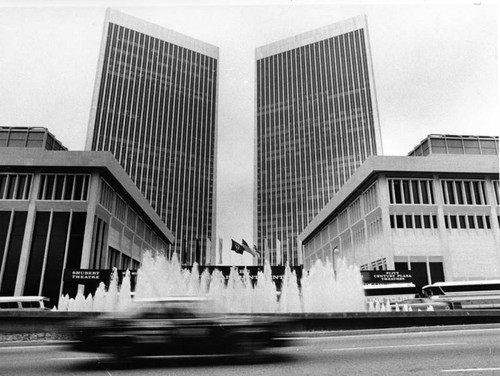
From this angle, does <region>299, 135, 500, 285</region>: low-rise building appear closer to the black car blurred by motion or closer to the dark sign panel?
the dark sign panel

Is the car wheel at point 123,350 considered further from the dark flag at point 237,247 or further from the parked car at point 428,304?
the dark flag at point 237,247

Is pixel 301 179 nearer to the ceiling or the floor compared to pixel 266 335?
nearer to the ceiling

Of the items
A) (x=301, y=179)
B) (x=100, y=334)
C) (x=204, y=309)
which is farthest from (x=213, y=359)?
(x=301, y=179)

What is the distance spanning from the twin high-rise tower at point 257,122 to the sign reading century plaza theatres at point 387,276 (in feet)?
79.2

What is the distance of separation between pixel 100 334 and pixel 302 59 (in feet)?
214

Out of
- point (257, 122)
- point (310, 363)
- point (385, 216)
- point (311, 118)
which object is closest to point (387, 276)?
point (385, 216)

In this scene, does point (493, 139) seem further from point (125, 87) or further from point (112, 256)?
point (125, 87)

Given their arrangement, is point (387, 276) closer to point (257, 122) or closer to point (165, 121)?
point (257, 122)

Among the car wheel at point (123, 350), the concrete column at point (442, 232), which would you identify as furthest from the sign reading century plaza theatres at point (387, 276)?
the car wheel at point (123, 350)

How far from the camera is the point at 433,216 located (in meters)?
47.0

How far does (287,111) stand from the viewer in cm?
8738

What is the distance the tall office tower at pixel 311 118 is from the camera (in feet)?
212

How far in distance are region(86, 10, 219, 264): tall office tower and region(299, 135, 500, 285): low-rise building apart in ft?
83.8

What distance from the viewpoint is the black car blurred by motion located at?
757cm
